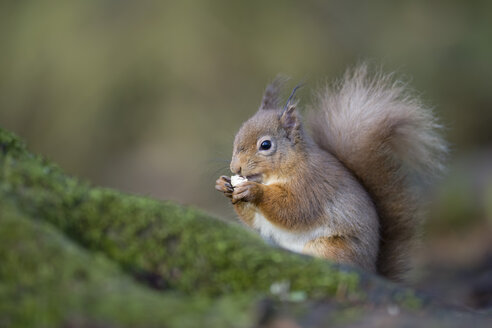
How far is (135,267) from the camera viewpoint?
137 cm

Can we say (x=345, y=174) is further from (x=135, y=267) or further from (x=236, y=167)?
(x=135, y=267)

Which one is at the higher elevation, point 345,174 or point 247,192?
point 345,174

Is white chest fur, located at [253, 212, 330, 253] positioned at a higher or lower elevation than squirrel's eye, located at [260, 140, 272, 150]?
lower

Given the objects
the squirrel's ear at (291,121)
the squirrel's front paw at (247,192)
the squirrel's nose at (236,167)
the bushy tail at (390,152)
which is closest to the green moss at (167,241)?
the squirrel's front paw at (247,192)

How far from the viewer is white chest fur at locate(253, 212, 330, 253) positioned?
260 cm

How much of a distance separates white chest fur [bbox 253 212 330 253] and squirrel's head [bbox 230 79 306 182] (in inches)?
8.5

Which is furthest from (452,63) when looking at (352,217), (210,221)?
(210,221)

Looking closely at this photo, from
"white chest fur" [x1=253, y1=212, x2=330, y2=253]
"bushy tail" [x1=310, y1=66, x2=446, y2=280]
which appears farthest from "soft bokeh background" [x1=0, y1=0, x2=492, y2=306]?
"white chest fur" [x1=253, y1=212, x2=330, y2=253]

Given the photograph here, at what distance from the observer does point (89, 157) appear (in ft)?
26.0

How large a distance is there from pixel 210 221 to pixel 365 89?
1.65 meters

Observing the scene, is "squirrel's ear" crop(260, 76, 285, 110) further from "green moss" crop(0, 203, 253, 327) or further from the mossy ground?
"green moss" crop(0, 203, 253, 327)

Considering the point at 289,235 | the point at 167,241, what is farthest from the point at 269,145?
the point at 167,241

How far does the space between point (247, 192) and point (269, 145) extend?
0.31 m

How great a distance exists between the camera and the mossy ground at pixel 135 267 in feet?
3.85
